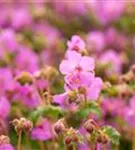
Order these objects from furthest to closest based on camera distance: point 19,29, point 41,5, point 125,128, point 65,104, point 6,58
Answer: point 41,5
point 19,29
point 6,58
point 125,128
point 65,104

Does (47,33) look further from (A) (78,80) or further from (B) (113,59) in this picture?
(A) (78,80)

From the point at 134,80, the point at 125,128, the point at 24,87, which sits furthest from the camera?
the point at 125,128

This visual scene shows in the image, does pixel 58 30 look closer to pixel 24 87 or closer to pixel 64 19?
pixel 64 19

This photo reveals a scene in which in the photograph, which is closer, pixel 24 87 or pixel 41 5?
pixel 24 87

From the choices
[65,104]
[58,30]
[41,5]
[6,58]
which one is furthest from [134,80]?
[41,5]

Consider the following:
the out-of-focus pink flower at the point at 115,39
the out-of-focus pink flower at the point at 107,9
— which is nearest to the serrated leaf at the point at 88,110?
the out-of-focus pink flower at the point at 115,39

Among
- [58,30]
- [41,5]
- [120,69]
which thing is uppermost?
[41,5]
